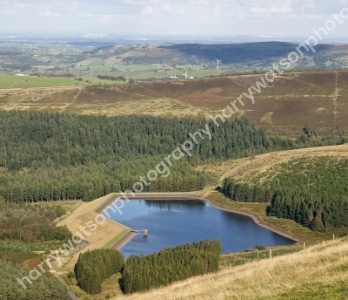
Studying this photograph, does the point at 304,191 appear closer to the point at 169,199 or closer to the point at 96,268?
the point at 169,199

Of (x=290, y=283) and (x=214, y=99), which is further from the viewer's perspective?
(x=214, y=99)

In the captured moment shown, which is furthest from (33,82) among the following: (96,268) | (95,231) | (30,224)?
(96,268)

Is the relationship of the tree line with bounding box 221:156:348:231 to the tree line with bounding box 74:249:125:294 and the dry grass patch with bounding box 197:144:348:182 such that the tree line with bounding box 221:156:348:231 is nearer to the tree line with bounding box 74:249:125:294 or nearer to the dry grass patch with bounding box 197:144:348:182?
the dry grass patch with bounding box 197:144:348:182

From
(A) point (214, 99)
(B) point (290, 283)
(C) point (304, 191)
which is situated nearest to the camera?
(B) point (290, 283)

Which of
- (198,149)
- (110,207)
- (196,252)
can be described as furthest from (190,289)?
(198,149)

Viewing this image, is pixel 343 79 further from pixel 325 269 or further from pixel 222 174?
pixel 325 269

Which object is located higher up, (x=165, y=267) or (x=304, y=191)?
(x=165, y=267)
